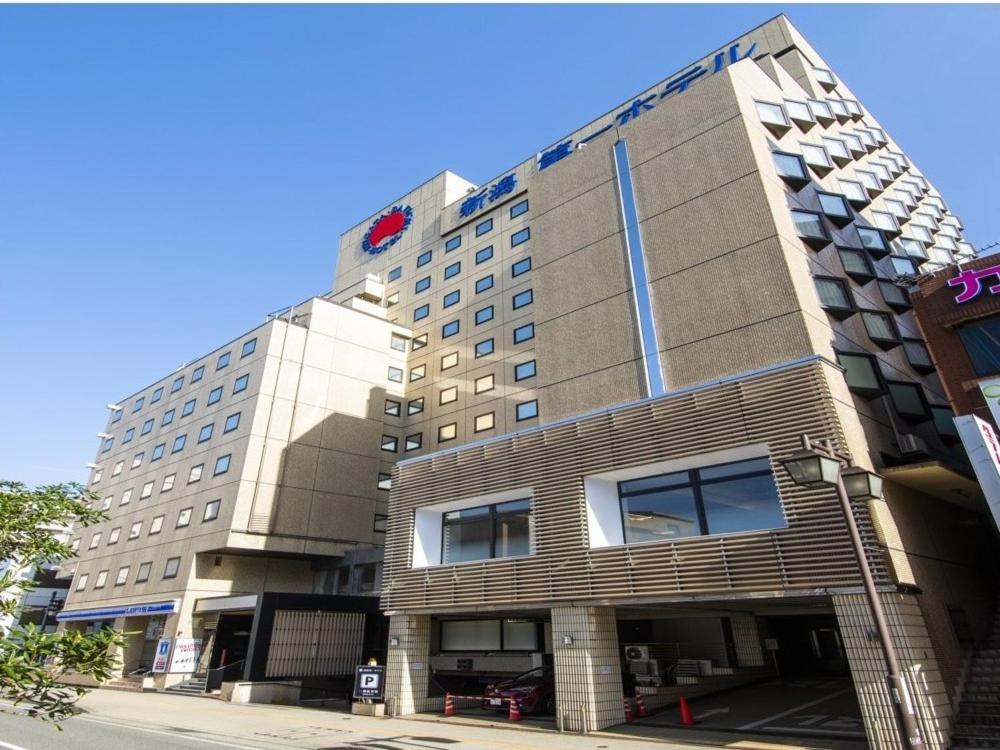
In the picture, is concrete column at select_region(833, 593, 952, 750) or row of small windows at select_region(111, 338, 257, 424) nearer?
concrete column at select_region(833, 593, 952, 750)

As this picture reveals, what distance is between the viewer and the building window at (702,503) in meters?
14.8

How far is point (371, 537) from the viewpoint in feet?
115

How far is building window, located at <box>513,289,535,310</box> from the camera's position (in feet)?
116

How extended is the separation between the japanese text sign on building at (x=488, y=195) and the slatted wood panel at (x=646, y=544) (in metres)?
24.6

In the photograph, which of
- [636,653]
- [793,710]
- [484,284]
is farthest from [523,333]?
[793,710]

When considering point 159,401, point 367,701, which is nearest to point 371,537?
point 367,701

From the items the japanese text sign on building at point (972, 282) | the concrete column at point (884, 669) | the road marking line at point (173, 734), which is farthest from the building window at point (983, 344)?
the road marking line at point (173, 734)

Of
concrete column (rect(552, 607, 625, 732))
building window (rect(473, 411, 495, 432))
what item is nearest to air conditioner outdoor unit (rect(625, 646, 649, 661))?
concrete column (rect(552, 607, 625, 732))

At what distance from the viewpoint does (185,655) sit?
29234mm

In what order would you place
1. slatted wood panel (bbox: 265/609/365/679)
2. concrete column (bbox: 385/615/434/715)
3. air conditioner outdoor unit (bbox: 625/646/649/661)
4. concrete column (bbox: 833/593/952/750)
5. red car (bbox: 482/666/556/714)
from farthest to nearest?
slatted wood panel (bbox: 265/609/365/679) → air conditioner outdoor unit (bbox: 625/646/649/661) → concrete column (bbox: 385/615/434/715) → red car (bbox: 482/666/556/714) → concrete column (bbox: 833/593/952/750)

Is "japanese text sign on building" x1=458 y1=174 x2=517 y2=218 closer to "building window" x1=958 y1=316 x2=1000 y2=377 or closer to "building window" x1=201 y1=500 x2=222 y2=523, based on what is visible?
"building window" x1=201 y1=500 x2=222 y2=523

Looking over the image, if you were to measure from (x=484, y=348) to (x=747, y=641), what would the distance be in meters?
20.9

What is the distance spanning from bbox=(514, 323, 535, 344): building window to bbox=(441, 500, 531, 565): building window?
50.0ft

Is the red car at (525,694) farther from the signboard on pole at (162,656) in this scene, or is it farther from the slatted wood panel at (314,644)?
the signboard on pole at (162,656)
